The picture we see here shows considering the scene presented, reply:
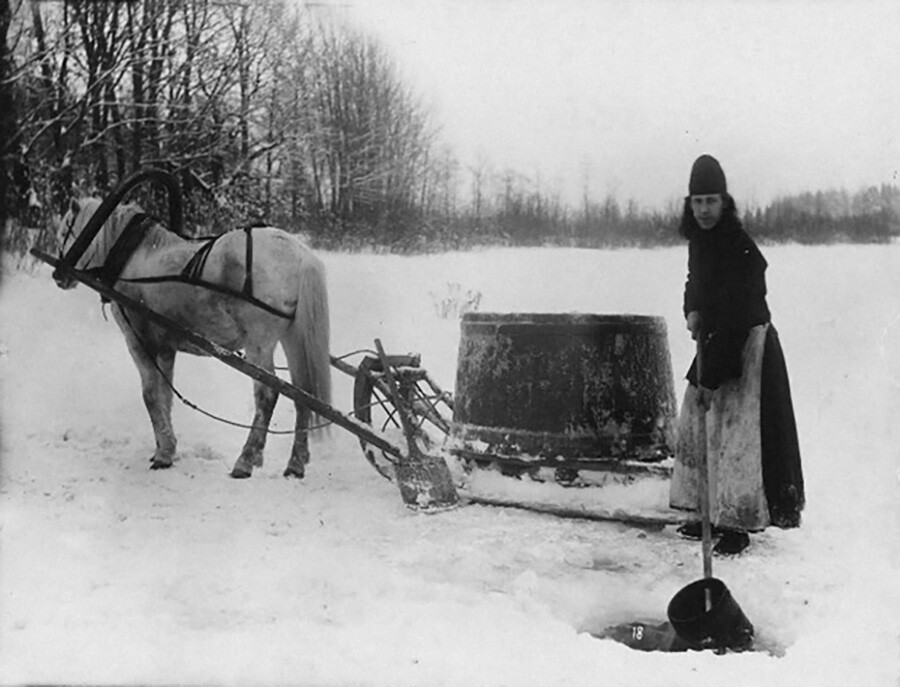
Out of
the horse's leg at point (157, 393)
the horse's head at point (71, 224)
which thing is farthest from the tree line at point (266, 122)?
the horse's leg at point (157, 393)

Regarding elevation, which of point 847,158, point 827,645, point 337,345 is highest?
point 847,158

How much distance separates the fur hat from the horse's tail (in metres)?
2.25

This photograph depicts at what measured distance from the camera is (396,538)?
149 inches

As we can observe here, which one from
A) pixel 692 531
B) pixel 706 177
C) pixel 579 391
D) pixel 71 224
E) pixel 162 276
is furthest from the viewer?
pixel 162 276

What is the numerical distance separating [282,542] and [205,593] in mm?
652

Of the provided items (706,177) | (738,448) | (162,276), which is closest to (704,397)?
(738,448)

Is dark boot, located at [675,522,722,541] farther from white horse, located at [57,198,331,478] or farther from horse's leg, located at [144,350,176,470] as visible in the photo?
horse's leg, located at [144,350,176,470]

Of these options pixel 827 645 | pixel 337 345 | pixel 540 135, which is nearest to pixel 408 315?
pixel 337 345

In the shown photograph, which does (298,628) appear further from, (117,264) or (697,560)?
(117,264)

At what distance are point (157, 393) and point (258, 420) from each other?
695 millimetres

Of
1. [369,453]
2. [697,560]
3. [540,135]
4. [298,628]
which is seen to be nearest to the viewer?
[298,628]

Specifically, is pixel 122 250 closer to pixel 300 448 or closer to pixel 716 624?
pixel 300 448

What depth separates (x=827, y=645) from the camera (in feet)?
9.18

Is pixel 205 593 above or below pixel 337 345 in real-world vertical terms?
below
